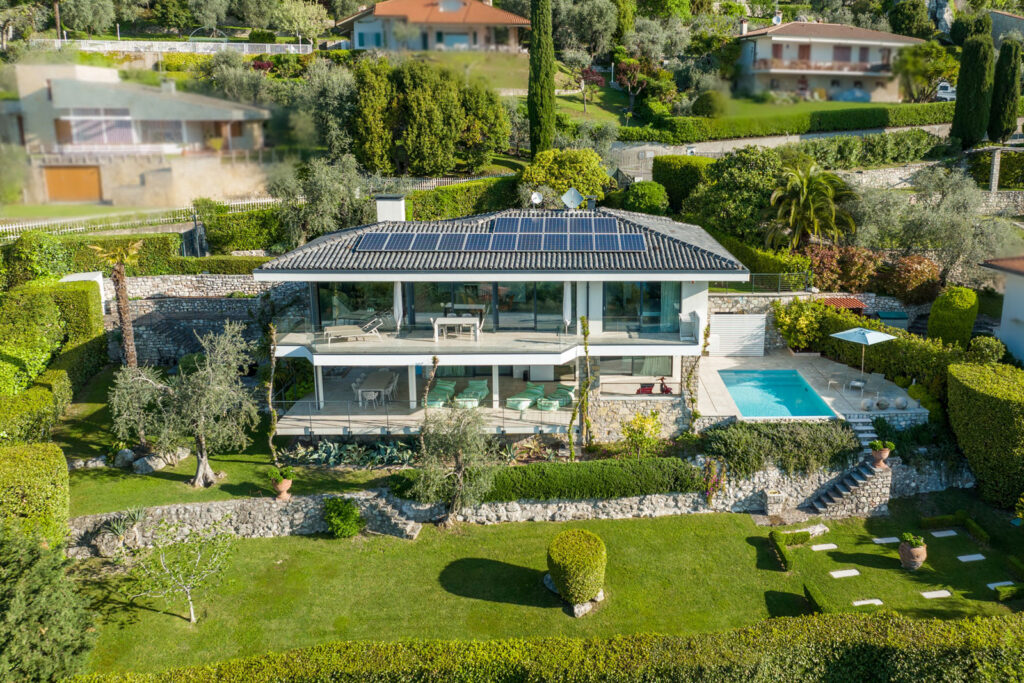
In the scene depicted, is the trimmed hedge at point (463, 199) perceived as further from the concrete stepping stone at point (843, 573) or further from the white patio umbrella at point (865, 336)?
the concrete stepping stone at point (843, 573)

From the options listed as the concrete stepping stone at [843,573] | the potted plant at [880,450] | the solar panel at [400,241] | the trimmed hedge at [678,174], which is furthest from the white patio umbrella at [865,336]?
the trimmed hedge at [678,174]

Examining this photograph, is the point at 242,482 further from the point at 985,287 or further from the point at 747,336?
the point at 985,287

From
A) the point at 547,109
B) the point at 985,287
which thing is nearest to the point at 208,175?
the point at 985,287

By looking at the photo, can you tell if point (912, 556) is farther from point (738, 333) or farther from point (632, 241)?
point (632, 241)

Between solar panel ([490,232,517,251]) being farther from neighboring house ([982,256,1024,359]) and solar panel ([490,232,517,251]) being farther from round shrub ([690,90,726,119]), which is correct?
neighboring house ([982,256,1024,359])

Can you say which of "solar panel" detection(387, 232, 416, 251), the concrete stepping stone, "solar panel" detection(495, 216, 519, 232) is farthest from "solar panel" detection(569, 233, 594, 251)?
the concrete stepping stone

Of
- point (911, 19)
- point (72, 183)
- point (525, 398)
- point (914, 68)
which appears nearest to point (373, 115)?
point (525, 398)

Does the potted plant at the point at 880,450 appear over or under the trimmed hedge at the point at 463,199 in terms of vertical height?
under
